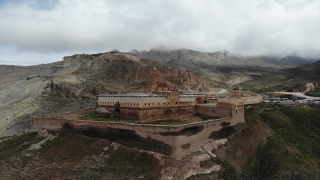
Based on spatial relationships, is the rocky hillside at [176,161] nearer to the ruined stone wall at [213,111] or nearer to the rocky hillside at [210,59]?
the ruined stone wall at [213,111]

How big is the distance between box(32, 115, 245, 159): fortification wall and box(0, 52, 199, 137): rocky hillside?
22.8 meters

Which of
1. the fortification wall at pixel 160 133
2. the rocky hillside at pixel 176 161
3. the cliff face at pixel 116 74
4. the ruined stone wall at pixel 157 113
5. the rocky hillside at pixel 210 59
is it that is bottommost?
the rocky hillside at pixel 176 161

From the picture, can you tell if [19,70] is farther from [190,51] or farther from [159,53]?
[190,51]

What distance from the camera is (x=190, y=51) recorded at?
135625 millimetres

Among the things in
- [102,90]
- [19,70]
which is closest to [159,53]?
[19,70]

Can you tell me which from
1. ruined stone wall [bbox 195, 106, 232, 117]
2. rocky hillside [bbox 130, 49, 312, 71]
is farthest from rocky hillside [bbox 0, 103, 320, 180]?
rocky hillside [bbox 130, 49, 312, 71]

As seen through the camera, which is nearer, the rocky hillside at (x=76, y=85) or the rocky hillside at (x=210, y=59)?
the rocky hillside at (x=76, y=85)

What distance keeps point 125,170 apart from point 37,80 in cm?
6181

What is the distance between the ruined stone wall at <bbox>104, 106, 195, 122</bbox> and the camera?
2919 cm

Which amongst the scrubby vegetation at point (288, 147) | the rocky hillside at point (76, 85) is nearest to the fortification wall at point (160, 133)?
the scrubby vegetation at point (288, 147)

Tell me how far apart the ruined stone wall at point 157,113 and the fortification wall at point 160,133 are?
11.8 feet

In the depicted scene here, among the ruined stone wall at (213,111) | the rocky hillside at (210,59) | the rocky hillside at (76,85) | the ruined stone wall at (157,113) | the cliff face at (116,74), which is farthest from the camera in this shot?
the rocky hillside at (210,59)

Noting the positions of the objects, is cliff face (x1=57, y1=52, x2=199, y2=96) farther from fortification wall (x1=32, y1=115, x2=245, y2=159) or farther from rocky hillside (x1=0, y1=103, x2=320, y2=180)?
rocky hillside (x1=0, y1=103, x2=320, y2=180)

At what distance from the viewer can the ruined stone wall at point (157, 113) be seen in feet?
95.8
